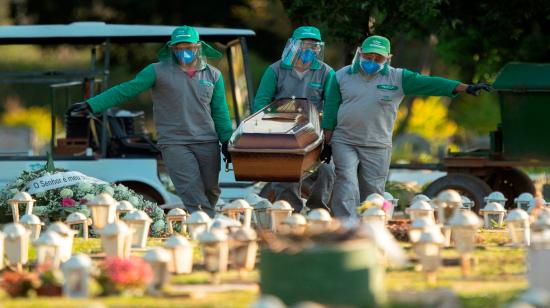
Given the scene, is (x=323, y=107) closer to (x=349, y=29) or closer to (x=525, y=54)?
(x=349, y=29)

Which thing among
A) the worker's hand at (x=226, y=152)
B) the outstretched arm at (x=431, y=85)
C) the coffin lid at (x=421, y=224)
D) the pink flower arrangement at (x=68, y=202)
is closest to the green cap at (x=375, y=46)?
the outstretched arm at (x=431, y=85)

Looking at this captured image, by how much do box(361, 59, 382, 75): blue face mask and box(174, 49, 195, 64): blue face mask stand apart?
152cm

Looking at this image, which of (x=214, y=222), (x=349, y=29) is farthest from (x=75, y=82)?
(x=214, y=222)

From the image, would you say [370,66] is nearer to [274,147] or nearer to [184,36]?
[274,147]

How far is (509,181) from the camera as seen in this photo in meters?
17.5

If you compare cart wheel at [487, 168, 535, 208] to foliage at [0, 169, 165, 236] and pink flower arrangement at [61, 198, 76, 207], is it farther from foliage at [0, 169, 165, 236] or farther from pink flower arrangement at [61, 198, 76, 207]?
pink flower arrangement at [61, 198, 76, 207]

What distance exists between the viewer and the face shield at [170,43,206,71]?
13062 millimetres

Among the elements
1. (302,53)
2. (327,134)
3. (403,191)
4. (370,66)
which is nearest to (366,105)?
(370,66)

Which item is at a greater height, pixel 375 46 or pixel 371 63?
pixel 375 46

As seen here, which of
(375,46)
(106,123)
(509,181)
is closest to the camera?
(375,46)

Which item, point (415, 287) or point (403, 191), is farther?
point (403, 191)

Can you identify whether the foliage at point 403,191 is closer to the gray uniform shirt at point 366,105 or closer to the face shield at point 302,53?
the face shield at point 302,53

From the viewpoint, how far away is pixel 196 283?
9289mm

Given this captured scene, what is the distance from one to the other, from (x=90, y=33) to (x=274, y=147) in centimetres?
551
